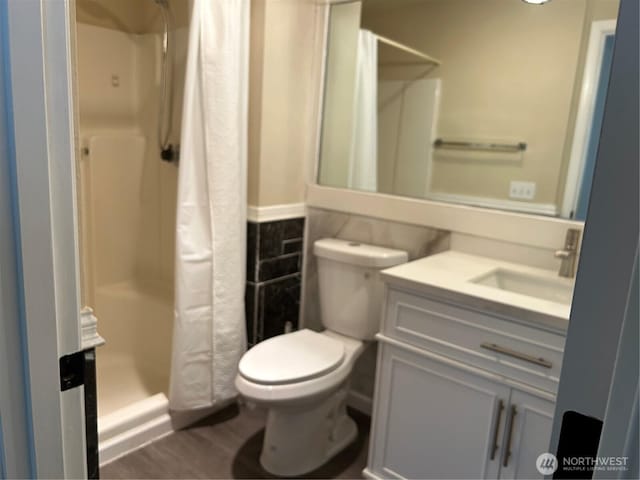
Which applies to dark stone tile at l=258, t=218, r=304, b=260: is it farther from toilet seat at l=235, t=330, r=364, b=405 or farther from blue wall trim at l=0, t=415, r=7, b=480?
blue wall trim at l=0, t=415, r=7, b=480

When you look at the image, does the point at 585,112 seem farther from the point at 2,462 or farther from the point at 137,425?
the point at 137,425

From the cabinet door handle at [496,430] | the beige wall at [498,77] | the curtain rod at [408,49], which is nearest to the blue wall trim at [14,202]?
the cabinet door handle at [496,430]

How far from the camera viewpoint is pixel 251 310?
225cm

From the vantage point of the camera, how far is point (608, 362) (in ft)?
1.66

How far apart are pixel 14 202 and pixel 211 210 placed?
4.23ft

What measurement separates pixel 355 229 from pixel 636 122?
6.01 ft

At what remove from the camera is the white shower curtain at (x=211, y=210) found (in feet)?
6.11

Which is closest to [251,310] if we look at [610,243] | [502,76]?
[502,76]

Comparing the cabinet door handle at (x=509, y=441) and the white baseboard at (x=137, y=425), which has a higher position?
the cabinet door handle at (x=509, y=441)

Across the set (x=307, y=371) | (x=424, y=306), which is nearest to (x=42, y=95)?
(x=424, y=306)

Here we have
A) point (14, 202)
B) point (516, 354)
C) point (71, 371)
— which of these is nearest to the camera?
point (14, 202)

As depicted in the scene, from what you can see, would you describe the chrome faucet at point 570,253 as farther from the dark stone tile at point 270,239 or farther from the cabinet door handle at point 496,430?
the dark stone tile at point 270,239

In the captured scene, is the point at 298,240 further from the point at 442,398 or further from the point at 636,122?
the point at 636,122

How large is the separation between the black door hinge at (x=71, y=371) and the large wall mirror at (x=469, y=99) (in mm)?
1617
